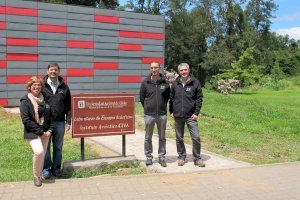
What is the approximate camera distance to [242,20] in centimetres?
6053

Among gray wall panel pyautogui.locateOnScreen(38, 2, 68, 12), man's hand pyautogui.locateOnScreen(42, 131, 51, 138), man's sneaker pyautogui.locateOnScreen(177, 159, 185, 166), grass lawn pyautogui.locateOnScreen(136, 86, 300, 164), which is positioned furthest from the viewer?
gray wall panel pyautogui.locateOnScreen(38, 2, 68, 12)

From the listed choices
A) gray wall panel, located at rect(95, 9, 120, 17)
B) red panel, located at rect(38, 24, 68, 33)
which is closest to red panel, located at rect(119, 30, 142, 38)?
gray wall panel, located at rect(95, 9, 120, 17)

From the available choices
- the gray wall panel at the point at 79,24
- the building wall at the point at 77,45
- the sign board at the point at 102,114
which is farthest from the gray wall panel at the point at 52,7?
the sign board at the point at 102,114

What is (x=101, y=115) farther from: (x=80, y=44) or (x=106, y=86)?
(x=106, y=86)

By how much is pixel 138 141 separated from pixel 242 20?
52.0 meters

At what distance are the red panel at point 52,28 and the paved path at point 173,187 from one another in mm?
15641

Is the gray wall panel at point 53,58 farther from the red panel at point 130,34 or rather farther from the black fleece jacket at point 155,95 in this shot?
the black fleece jacket at point 155,95

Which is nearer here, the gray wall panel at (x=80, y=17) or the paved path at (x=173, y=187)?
the paved path at (x=173, y=187)

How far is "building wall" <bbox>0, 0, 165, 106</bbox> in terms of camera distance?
2077 centimetres

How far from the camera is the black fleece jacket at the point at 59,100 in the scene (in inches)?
282

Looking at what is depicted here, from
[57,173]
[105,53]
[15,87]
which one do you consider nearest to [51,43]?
[15,87]

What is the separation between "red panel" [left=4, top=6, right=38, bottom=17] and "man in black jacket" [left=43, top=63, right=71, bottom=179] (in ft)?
48.0

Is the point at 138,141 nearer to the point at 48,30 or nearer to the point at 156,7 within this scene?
the point at 48,30

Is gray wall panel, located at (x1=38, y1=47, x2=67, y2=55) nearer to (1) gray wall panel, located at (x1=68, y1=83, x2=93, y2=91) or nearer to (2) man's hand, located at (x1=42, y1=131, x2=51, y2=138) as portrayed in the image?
(1) gray wall panel, located at (x1=68, y1=83, x2=93, y2=91)
